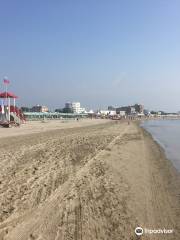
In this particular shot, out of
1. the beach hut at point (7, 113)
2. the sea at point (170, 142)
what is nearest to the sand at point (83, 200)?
the sea at point (170, 142)

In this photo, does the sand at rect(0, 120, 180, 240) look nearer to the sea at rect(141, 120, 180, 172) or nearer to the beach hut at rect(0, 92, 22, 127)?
the sea at rect(141, 120, 180, 172)

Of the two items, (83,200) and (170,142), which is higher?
(83,200)

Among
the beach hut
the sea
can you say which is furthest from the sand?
the beach hut

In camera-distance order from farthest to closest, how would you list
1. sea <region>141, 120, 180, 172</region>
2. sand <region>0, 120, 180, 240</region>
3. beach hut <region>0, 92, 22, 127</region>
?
beach hut <region>0, 92, 22, 127</region> → sea <region>141, 120, 180, 172</region> → sand <region>0, 120, 180, 240</region>

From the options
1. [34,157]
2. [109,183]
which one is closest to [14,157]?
[34,157]

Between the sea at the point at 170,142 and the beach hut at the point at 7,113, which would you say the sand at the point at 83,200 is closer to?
the sea at the point at 170,142

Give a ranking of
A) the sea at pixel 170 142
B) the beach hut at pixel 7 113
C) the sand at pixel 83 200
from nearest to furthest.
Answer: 1. the sand at pixel 83 200
2. the sea at pixel 170 142
3. the beach hut at pixel 7 113

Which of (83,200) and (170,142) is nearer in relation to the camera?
(83,200)

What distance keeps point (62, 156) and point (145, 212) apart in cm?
935

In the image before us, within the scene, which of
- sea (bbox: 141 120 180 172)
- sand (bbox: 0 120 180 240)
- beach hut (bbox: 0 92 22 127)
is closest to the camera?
sand (bbox: 0 120 180 240)

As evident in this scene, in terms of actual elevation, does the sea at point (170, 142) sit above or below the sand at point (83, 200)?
below

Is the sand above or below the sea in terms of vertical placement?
above

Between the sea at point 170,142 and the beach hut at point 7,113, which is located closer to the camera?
the sea at point 170,142

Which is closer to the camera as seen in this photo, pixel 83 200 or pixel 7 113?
pixel 83 200
